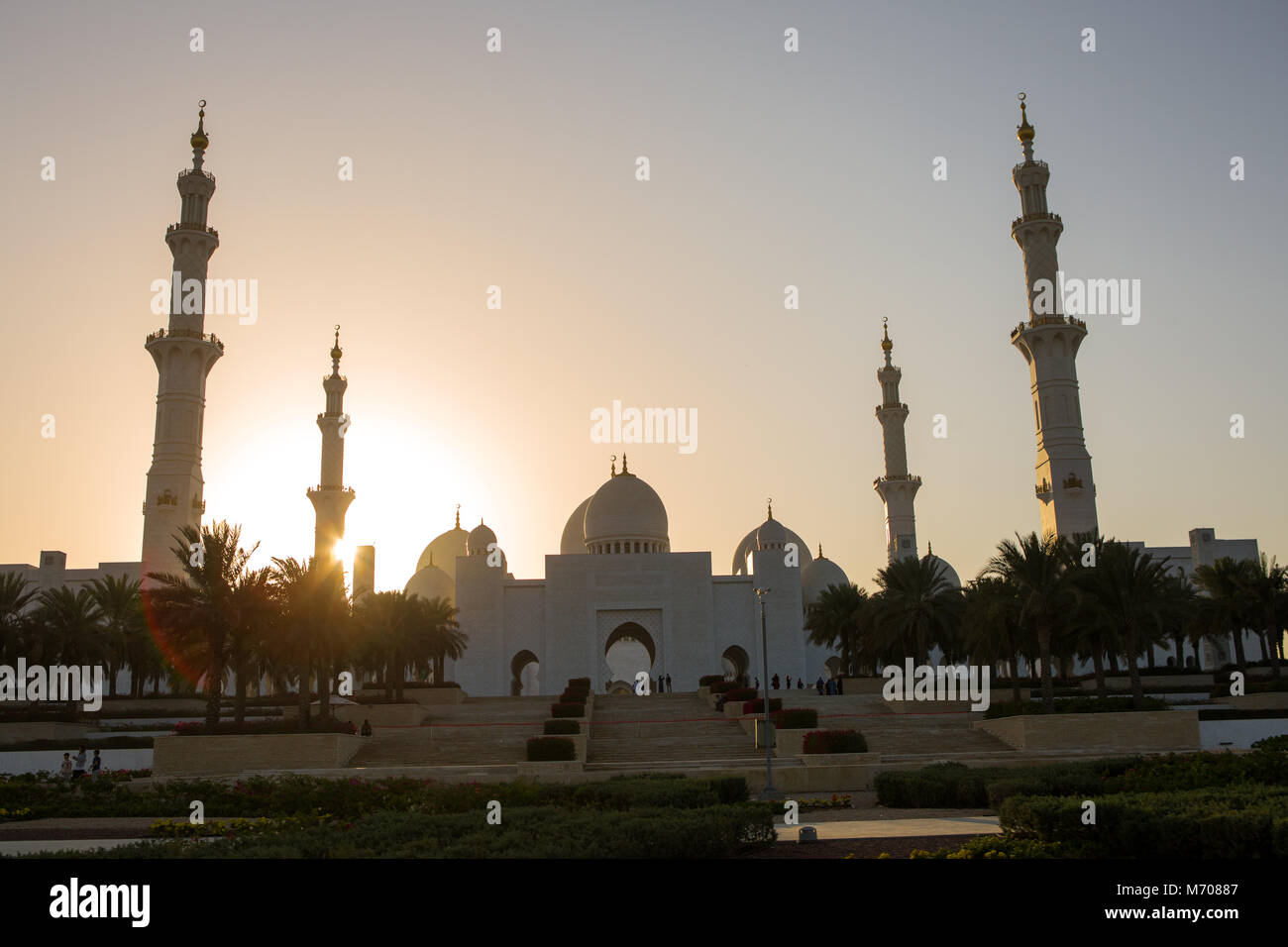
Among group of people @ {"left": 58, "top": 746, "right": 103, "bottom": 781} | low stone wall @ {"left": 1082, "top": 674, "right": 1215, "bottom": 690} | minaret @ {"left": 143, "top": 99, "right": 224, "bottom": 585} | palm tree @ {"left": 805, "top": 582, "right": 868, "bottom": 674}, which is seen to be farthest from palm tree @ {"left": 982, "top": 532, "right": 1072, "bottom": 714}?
minaret @ {"left": 143, "top": 99, "right": 224, "bottom": 585}

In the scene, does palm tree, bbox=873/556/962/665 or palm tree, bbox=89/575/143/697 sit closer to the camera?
palm tree, bbox=873/556/962/665

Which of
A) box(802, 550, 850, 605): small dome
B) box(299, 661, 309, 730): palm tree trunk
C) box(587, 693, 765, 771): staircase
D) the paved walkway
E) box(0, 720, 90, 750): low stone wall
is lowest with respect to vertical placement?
box(587, 693, 765, 771): staircase

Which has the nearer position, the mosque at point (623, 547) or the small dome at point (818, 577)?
the mosque at point (623, 547)

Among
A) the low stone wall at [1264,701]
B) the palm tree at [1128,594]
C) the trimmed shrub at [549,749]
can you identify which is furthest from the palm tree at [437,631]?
the low stone wall at [1264,701]

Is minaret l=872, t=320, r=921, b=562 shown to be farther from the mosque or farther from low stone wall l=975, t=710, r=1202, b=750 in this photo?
low stone wall l=975, t=710, r=1202, b=750

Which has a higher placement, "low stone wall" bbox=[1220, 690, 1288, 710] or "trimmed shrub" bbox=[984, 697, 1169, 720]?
"trimmed shrub" bbox=[984, 697, 1169, 720]

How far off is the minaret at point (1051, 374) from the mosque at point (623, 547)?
0.06 meters

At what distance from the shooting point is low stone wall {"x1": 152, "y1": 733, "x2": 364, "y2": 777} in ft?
85.8

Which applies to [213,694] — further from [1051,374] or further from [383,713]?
[1051,374]

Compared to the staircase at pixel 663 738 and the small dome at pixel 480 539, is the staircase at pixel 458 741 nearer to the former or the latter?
the staircase at pixel 663 738

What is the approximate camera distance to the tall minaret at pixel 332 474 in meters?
53.3

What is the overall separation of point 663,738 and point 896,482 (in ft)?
97.6

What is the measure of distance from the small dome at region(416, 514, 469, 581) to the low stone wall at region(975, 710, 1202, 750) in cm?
4599
